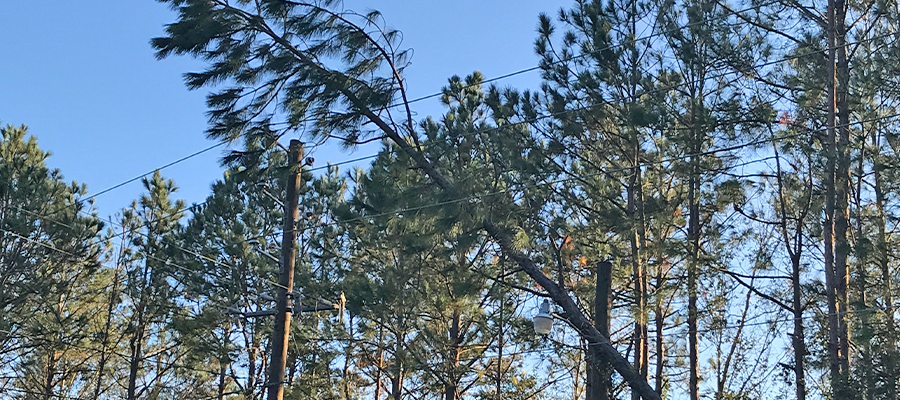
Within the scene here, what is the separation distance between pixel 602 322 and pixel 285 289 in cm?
378

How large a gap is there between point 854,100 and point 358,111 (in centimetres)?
660

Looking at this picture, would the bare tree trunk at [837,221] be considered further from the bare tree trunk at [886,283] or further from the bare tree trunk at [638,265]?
the bare tree trunk at [638,265]

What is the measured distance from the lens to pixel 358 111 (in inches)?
399

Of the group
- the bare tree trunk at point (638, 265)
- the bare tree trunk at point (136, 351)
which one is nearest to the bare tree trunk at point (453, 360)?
the bare tree trunk at point (638, 265)

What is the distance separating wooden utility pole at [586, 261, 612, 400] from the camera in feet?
33.1

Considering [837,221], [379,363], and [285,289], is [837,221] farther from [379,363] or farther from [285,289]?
[379,363]

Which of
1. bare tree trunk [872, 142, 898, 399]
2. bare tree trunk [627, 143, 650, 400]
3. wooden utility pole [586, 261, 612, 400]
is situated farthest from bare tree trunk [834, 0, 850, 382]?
wooden utility pole [586, 261, 612, 400]

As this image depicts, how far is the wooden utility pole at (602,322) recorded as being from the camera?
33.1 feet

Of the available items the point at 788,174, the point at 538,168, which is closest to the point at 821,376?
the point at 788,174

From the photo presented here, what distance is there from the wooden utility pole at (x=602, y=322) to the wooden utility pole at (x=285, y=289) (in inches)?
144

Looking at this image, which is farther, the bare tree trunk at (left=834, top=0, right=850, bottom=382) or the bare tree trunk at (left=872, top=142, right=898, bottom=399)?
the bare tree trunk at (left=834, top=0, right=850, bottom=382)

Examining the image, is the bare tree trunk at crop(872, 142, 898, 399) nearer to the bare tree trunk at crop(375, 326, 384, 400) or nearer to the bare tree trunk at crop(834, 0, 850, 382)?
the bare tree trunk at crop(834, 0, 850, 382)

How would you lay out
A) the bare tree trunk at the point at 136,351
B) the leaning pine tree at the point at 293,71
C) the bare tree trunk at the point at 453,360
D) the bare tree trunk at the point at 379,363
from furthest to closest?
the bare tree trunk at the point at 136,351
the bare tree trunk at the point at 379,363
the bare tree trunk at the point at 453,360
the leaning pine tree at the point at 293,71

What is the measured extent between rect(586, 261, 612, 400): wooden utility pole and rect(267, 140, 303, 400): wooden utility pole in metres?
3.65
